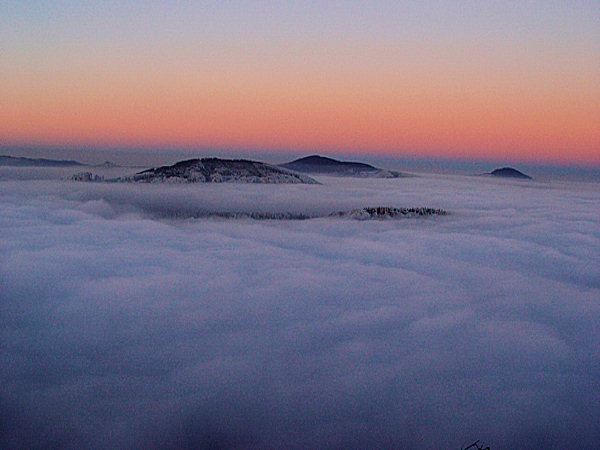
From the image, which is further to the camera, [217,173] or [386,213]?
[217,173]

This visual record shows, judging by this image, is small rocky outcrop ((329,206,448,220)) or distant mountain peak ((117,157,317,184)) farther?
distant mountain peak ((117,157,317,184))

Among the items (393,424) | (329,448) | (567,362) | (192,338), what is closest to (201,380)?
(192,338)

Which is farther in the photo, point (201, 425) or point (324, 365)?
point (324, 365)

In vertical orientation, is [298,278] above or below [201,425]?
above

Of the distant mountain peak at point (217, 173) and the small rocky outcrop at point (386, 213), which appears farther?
the distant mountain peak at point (217, 173)

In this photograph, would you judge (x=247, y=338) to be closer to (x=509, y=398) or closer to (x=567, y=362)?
(x=509, y=398)

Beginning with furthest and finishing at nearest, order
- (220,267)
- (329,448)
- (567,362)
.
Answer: (220,267), (567,362), (329,448)

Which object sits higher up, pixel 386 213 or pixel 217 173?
pixel 217 173

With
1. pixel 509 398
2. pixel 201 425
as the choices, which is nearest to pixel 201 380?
pixel 201 425

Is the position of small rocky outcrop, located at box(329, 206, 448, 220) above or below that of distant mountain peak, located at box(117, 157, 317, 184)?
below

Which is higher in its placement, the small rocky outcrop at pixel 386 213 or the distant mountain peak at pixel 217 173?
the distant mountain peak at pixel 217 173

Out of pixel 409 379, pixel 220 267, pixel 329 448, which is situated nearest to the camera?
pixel 329 448
